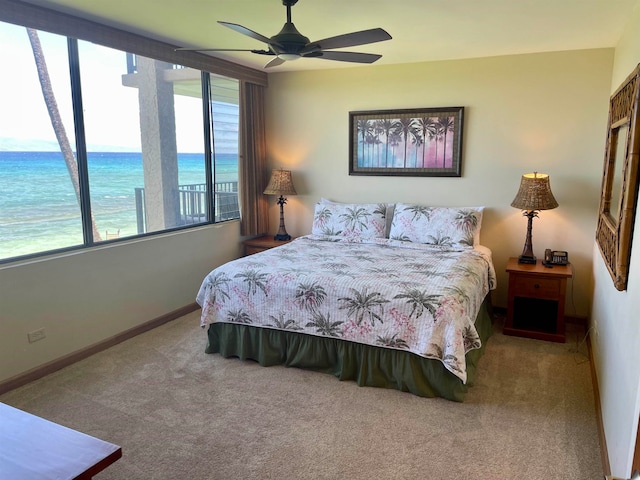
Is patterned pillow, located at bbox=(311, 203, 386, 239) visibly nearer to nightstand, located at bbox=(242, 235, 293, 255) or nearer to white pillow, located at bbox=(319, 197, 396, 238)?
white pillow, located at bbox=(319, 197, 396, 238)

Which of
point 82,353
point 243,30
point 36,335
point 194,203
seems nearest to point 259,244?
point 194,203

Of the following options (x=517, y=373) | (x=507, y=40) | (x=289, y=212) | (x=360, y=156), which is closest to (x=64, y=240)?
Result: (x=289, y=212)

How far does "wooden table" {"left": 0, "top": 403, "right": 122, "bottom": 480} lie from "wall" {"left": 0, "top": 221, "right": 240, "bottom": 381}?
1.81 meters

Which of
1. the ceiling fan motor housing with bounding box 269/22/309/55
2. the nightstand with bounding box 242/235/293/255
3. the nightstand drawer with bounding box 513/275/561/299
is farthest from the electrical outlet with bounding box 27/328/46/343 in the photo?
the nightstand drawer with bounding box 513/275/561/299

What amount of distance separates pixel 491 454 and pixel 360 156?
321 cm

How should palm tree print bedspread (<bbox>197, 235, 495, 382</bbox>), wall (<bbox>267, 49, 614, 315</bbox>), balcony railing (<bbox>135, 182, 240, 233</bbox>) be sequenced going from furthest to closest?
balcony railing (<bbox>135, 182, 240, 233</bbox>)
wall (<bbox>267, 49, 614, 315</bbox>)
palm tree print bedspread (<bbox>197, 235, 495, 382</bbox>)

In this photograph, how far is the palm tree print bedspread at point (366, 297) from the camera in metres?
2.74

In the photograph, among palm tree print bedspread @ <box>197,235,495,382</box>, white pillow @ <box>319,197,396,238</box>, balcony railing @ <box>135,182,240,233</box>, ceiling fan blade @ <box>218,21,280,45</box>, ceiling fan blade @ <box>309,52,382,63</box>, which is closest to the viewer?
ceiling fan blade @ <box>218,21,280,45</box>

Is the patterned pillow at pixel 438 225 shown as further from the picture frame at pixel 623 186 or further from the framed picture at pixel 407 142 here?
the picture frame at pixel 623 186

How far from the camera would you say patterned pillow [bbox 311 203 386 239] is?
438 cm

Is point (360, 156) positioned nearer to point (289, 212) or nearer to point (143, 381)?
point (289, 212)

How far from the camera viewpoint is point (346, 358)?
299 centimetres

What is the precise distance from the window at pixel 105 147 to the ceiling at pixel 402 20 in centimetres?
58

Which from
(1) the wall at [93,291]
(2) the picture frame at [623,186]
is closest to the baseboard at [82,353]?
(1) the wall at [93,291]
